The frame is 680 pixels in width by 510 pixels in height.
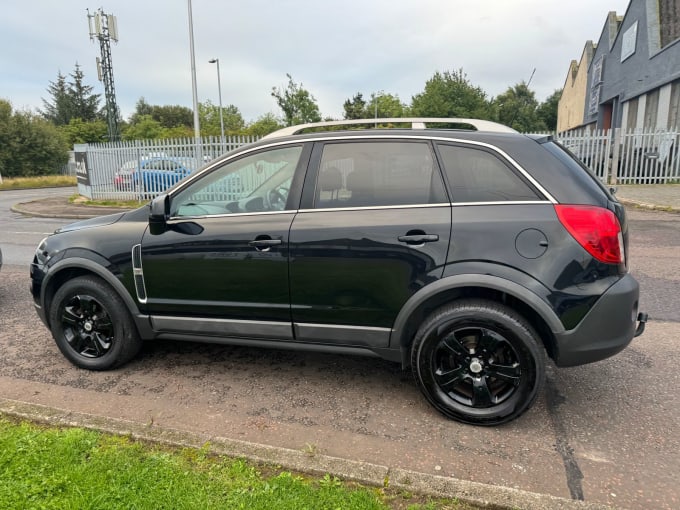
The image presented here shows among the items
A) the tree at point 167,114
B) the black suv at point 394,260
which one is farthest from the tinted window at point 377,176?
the tree at point 167,114

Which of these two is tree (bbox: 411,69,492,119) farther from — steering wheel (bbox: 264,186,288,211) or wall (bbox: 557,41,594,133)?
steering wheel (bbox: 264,186,288,211)

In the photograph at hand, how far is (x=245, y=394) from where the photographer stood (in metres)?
3.32

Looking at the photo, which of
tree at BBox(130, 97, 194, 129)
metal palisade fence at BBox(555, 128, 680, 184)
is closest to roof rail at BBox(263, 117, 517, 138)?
metal palisade fence at BBox(555, 128, 680, 184)

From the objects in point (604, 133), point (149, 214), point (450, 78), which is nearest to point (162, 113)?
point (450, 78)

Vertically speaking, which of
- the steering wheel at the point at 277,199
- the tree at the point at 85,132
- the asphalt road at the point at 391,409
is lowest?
the asphalt road at the point at 391,409

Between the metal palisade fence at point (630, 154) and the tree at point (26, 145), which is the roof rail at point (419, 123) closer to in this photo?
the metal palisade fence at point (630, 154)

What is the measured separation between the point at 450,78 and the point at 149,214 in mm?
50714

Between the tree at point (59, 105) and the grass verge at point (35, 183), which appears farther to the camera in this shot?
the tree at point (59, 105)

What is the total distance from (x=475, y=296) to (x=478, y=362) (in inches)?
15.2

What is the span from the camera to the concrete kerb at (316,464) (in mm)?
2156

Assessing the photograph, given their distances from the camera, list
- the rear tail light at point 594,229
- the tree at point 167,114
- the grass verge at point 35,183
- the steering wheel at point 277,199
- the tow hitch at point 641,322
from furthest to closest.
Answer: the tree at point 167,114, the grass verge at point 35,183, the steering wheel at point 277,199, the tow hitch at point 641,322, the rear tail light at point 594,229

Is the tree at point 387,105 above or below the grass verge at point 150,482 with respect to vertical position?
above

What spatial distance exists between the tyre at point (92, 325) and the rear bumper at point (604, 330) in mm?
2975

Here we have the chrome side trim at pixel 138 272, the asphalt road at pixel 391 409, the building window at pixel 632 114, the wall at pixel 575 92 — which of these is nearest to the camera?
the asphalt road at pixel 391 409
